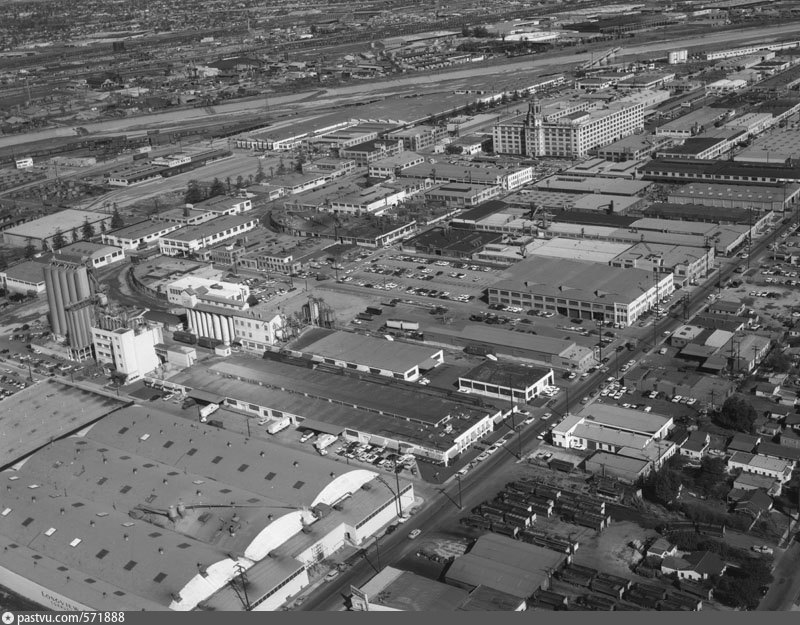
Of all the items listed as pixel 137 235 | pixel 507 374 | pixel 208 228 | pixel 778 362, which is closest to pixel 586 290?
pixel 507 374

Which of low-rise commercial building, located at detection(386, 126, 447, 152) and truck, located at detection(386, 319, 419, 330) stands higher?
low-rise commercial building, located at detection(386, 126, 447, 152)

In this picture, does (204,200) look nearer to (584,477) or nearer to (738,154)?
(738,154)

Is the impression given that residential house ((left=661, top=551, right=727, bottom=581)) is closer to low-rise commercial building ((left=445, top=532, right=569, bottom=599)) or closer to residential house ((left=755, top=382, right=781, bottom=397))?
low-rise commercial building ((left=445, top=532, right=569, bottom=599))

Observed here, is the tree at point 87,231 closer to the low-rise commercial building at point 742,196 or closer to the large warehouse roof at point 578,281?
the large warehouse roof at point 578,281

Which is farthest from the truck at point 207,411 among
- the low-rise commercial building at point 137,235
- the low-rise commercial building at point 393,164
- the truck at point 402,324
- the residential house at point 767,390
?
the low-rise commercial building at point 393,164

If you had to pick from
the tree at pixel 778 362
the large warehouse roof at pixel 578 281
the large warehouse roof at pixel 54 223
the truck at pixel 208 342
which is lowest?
the tree at pixel 778 362

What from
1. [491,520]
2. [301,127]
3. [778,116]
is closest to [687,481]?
[491,520]

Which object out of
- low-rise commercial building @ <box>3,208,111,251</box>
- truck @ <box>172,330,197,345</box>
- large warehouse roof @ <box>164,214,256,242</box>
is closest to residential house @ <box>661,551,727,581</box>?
truck @ <box>172,330,197,345</box>
